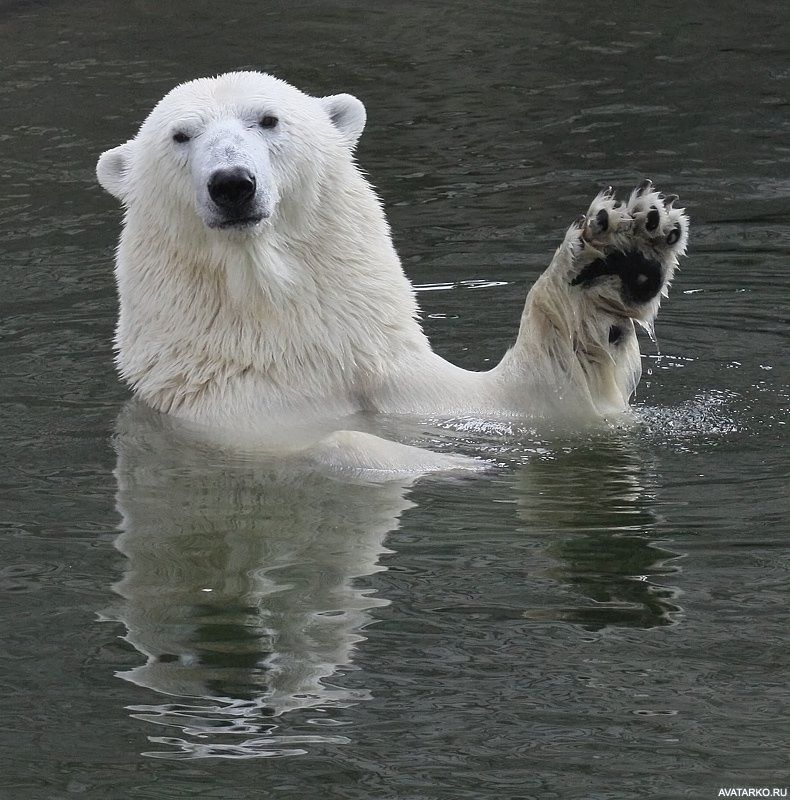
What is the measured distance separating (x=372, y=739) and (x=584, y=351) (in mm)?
1849

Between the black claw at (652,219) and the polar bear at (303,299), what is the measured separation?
0.08 metres

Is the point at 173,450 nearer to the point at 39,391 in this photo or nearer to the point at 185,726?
the point at 39,391

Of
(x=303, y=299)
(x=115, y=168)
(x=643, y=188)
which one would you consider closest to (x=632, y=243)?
(x=643, y=188)

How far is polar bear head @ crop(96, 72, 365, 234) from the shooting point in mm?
4246

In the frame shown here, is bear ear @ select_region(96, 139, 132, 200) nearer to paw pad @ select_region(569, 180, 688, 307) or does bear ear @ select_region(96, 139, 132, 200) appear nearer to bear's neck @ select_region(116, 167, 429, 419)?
bear's neck @ select_region(116, 167, 429, 419)

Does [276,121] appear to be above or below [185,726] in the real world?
above

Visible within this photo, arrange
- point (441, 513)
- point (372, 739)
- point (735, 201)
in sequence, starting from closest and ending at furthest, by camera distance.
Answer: point (372, 739), point (441, 513), point (735, 201)

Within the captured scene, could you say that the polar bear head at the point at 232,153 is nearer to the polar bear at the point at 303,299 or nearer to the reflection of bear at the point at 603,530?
the polar bear at the point at 303,299

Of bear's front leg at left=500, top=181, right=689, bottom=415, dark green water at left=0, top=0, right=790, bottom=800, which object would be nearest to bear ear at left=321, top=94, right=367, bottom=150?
bear's front leg at left=500, top=181, right=689, bottom=415

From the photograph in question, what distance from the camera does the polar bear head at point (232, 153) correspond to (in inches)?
167

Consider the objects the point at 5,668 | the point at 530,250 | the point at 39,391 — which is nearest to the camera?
the point at 5,668

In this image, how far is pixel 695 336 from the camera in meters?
5.57

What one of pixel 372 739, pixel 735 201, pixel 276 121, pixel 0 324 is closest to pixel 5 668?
pixel 372 739

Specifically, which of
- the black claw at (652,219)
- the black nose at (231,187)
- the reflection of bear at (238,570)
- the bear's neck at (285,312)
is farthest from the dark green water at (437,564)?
the black nose at (231,187)
